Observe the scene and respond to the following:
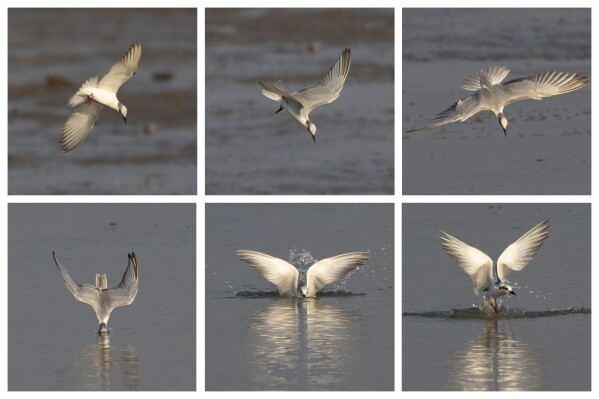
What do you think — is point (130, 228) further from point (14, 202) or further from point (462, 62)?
point (462, 62)

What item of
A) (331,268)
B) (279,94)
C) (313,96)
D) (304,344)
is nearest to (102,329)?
(304,344)

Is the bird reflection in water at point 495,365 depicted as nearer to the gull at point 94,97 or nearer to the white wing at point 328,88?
the white wing at point 328,88

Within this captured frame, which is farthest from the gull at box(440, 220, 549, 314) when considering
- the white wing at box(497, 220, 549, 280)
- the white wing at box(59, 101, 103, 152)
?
the white wing at box(59, 101, 103, 152)

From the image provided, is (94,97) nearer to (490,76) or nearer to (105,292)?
(105,292)

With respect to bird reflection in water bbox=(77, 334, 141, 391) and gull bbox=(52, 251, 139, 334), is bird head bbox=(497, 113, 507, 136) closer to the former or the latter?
gull bbox=(52, 251, 139, 334)

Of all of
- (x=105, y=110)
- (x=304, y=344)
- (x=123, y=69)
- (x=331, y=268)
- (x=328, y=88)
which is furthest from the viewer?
(x=105, y=110)

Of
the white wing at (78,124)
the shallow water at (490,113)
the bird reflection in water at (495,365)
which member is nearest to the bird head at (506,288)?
the bird reflection in water at (495,365)
